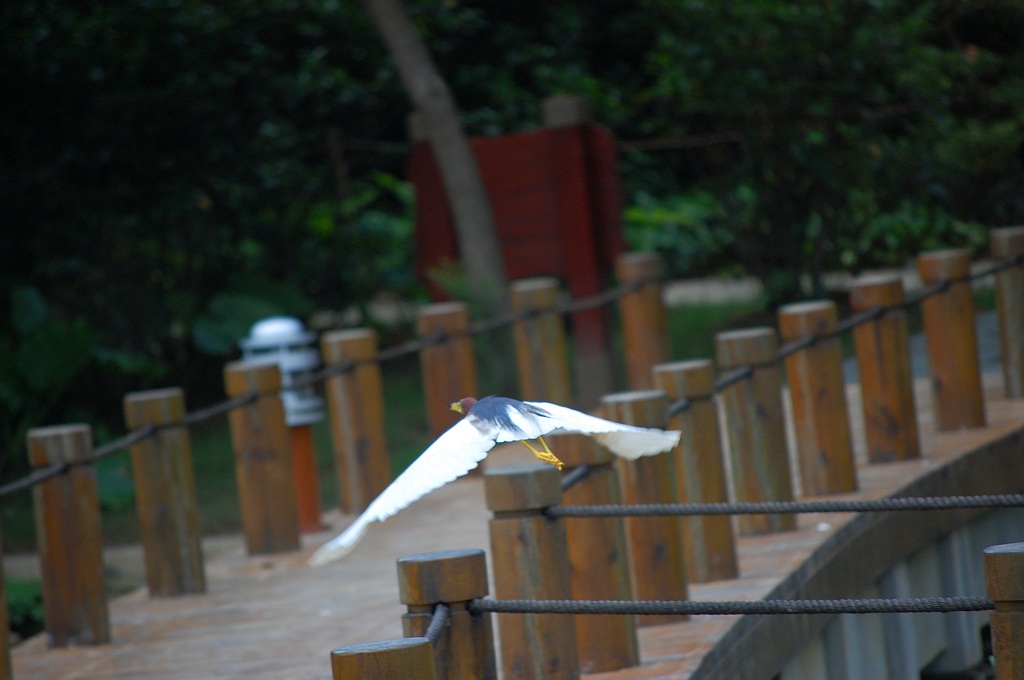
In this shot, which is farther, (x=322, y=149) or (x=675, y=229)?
(x=675, y=229)

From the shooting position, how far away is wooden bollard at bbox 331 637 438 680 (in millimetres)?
2209

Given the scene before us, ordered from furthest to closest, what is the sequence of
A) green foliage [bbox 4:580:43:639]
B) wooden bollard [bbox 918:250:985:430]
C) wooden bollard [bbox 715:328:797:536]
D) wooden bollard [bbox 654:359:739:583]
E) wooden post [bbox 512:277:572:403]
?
wooden post [bbox 512:277:572:403] → wooden bollard [bbox 918:250:985:430] → green foliage [bbox 4:580:43:639] → wooden bollard [bbox 715:328:797:536] → wooden bollard [bbox 654:359:739:583]

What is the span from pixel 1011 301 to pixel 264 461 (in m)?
3.51

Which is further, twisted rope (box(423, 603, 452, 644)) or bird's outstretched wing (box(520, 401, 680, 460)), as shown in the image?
bird's outstretched wing (box(520, 401, 680, 460))

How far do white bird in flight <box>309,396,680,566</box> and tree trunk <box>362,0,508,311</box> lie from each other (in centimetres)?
520

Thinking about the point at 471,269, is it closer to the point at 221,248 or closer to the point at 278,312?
the point at 278,312

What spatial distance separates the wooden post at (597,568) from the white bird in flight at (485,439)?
460 millimetres

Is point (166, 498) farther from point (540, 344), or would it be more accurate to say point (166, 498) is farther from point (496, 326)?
point (540, 344)

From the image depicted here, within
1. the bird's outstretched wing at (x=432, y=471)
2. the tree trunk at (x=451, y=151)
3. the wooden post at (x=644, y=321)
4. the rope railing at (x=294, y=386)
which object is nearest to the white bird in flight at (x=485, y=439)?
the bird's outstretched wing at (x=432, y=471)

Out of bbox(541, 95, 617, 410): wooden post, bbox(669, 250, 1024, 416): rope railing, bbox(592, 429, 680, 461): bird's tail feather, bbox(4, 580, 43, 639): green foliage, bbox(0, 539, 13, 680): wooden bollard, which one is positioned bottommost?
bbox(4, 580, 43, 639): green foliage

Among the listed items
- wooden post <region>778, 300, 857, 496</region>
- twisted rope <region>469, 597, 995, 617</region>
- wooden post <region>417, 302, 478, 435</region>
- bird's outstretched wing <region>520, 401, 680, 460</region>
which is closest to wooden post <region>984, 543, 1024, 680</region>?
twisted rope <region>469, 597, 995, 617</region>

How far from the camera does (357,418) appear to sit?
601cm

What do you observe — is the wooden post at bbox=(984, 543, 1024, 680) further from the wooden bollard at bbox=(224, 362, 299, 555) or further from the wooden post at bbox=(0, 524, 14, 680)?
the wooden bollard at bbox=(224, 362, 299, 555)

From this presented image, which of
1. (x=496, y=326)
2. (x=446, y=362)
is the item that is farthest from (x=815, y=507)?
(x=446, y=362)
